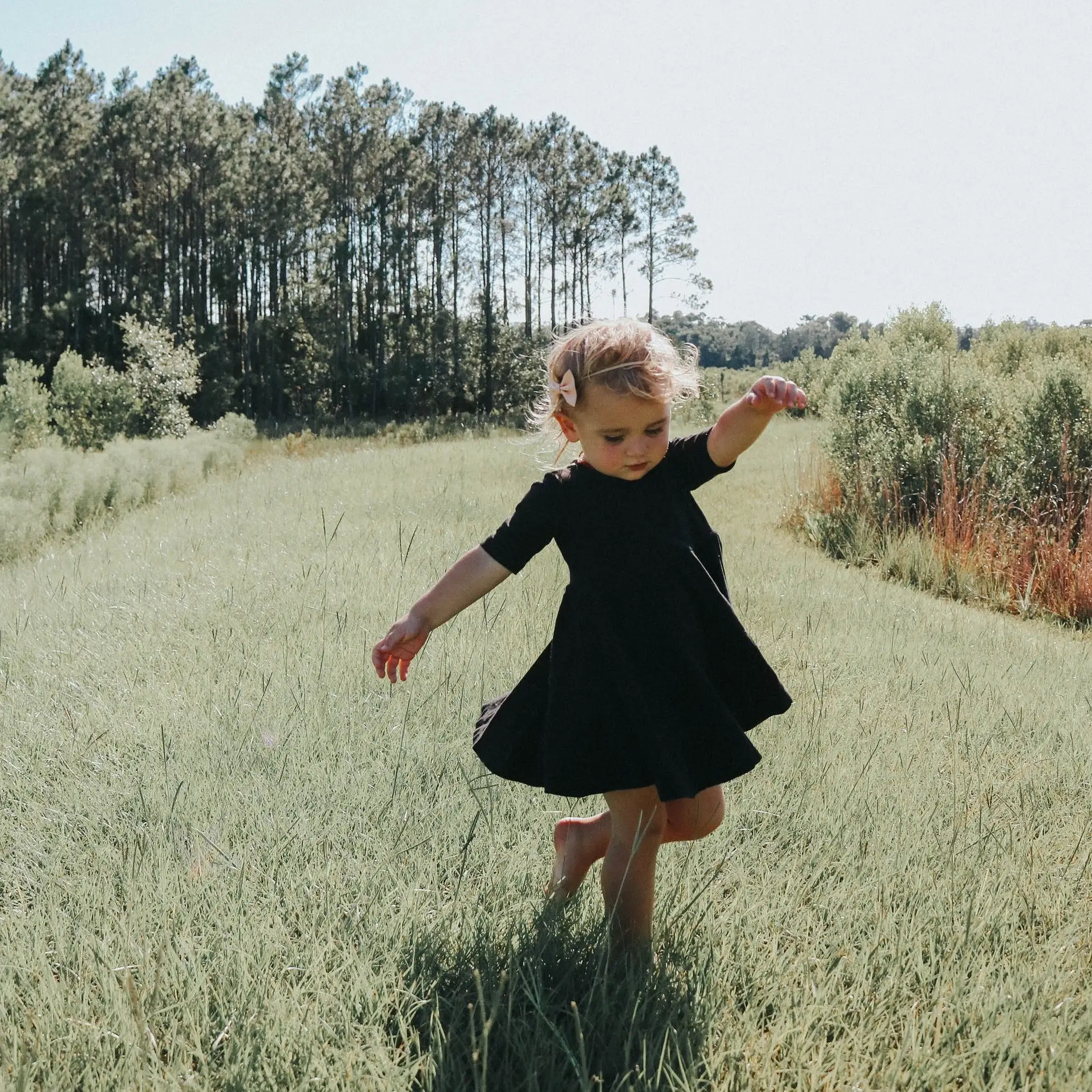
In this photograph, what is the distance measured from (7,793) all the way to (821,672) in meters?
3.60

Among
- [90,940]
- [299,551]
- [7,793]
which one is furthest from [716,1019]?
[299,551]

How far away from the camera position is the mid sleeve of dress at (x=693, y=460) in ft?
7.23

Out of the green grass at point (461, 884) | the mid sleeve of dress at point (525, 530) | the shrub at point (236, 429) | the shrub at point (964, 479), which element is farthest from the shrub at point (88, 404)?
the mid sleeve of dress at point (525, 530)

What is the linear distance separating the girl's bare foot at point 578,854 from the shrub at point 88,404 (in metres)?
22.6

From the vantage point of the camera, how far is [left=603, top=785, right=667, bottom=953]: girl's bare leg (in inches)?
77.9

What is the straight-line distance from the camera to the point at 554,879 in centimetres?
225

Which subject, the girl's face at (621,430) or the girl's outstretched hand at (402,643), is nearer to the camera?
the girl's face at (621,430)

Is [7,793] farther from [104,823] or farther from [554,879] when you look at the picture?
[554,879]

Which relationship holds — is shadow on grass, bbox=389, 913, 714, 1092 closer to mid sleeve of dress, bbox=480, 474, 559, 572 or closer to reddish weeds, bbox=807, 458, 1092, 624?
mid sleeve of dress, bbox=480, 474, 559, 572

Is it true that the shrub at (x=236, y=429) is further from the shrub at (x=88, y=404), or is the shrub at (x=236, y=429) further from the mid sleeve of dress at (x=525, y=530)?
the mid sleeve of dress at (x=525, y=530)

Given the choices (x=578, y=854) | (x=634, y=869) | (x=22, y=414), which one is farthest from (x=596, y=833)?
(x=22, y=414)

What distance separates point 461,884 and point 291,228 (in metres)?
42.3

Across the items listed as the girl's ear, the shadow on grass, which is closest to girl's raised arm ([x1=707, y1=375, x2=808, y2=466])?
the girl's ear

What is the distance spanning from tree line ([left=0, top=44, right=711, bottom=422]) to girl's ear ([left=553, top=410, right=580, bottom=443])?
3805 cm
